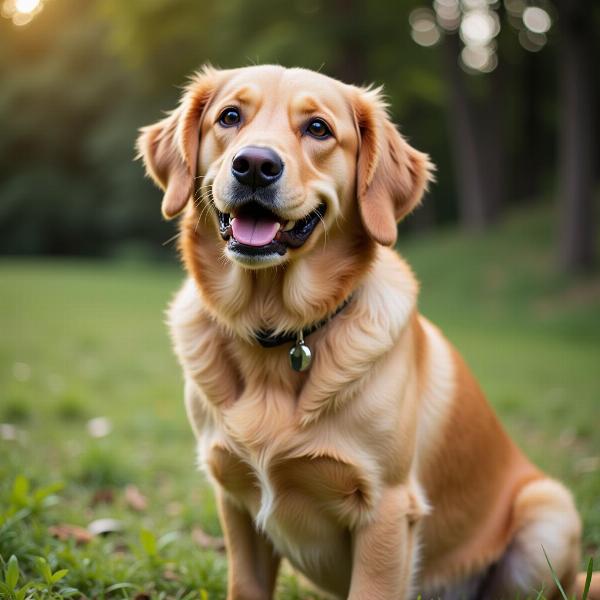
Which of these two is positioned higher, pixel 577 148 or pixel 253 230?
pixel 577 148

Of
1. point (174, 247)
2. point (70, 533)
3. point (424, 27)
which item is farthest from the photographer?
point (424, 27)

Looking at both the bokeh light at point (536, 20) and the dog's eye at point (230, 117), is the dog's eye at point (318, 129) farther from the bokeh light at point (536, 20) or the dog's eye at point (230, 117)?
the bokeh light at point (536, 20)

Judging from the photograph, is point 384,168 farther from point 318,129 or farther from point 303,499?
point 303,499

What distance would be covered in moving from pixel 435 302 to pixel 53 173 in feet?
78.7

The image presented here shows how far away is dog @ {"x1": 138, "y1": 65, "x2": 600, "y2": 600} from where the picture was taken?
7.79ft

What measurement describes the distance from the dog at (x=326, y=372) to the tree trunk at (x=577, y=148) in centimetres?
1073

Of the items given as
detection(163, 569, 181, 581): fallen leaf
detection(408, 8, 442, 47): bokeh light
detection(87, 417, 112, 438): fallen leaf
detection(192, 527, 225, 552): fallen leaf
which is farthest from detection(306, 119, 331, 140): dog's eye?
detection(408, 8, 442, 47): bokeh light

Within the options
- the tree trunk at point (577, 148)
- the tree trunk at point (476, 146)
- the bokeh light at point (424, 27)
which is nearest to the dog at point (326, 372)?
the tree trunk at point (577, 148)

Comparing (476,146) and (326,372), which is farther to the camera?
(476,146)

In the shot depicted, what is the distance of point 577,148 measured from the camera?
1266 cm

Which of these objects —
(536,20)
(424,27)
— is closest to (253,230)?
(536,20)

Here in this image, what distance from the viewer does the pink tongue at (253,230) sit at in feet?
8.09

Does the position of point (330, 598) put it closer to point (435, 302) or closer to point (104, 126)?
point (435, 302)

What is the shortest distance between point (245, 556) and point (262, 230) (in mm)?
1227
